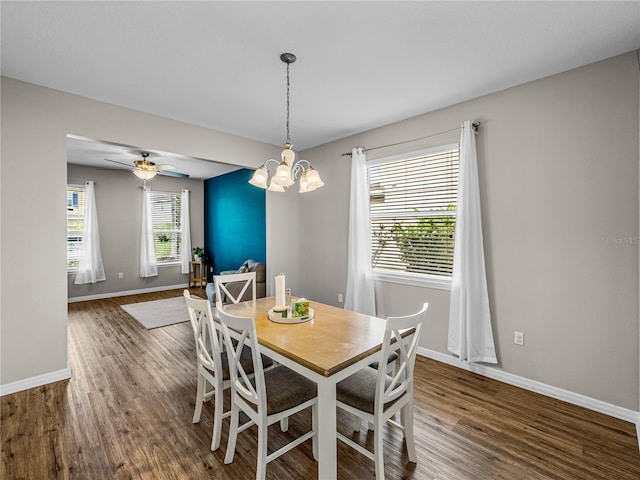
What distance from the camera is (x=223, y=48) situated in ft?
6.91

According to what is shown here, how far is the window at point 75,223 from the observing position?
5.79 metres

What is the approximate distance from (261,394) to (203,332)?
2.35 ft

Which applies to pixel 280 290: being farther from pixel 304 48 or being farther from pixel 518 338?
pixel 518 338

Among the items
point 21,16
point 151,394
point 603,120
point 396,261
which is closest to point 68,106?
point 21,16

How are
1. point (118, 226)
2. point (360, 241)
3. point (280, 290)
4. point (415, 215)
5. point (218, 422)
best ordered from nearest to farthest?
point (218, 422) < point (280, 290) < point (415, 215) < point (360, 241) < point (118, 226)

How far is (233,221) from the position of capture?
612cm

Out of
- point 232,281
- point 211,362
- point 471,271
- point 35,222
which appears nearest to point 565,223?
point 471,271

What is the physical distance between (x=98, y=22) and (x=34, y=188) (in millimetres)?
1631

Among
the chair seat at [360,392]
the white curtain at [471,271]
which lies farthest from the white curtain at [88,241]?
the white curtain at [471,271]

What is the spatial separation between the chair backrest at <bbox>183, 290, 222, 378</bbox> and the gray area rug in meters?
2.72

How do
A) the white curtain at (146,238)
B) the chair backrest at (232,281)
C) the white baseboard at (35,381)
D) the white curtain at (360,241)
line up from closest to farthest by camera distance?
1. the white baseboard at (35,381)
2. the chair backrest at (232,281)
3. the white curtain at (360,241)
4. the white curtain at (146,238)

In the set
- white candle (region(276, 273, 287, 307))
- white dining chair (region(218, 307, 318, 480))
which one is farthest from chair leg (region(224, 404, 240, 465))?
white candle (region(276, 273, 287, 307))

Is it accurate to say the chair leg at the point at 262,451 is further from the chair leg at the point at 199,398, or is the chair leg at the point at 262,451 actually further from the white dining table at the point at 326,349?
the chair leg at the point at 199,398

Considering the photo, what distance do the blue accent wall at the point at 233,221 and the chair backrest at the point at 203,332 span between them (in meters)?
2.95
